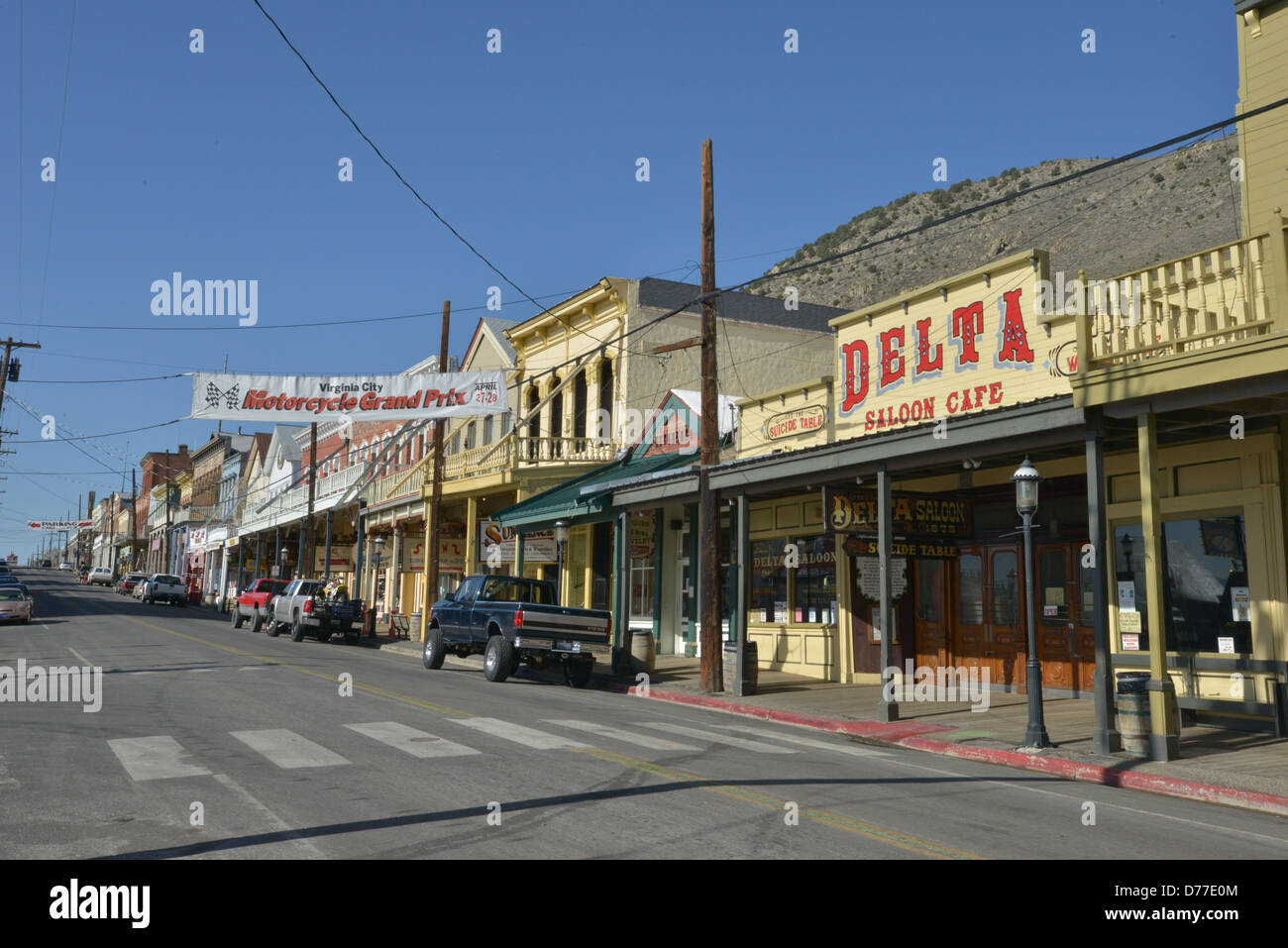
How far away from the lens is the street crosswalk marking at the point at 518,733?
1082 centimetres

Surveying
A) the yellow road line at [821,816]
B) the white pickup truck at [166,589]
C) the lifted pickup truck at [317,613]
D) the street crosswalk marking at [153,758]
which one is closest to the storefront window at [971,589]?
the yellow road line at [821,816]

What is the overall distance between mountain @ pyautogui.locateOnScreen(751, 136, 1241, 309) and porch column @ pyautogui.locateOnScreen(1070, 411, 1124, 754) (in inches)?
2682

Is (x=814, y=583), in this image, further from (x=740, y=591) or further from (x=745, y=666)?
(x=745, y=666)

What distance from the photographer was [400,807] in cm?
746

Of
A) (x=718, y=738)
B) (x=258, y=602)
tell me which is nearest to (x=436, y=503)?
(x=258, y=602)

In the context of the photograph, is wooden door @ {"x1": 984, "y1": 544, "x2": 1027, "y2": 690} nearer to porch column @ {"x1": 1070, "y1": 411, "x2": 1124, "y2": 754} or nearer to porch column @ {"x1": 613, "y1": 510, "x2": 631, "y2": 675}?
porch column @ {"x1": 1070, "y1": 411, "x2": 1124, "y2": 754}

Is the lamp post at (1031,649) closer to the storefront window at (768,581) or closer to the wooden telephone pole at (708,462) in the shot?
the wooden telephone pole at (708,462)

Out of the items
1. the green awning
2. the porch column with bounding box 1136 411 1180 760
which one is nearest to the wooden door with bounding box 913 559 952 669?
the green awning

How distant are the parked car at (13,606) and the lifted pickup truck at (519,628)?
1890 centimetres

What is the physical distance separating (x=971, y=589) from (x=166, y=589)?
5104cm

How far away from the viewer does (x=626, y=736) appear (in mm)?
11914

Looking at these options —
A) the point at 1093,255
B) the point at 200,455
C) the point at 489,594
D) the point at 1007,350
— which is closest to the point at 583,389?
the point at 489,594

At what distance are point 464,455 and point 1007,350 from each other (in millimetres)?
20213
